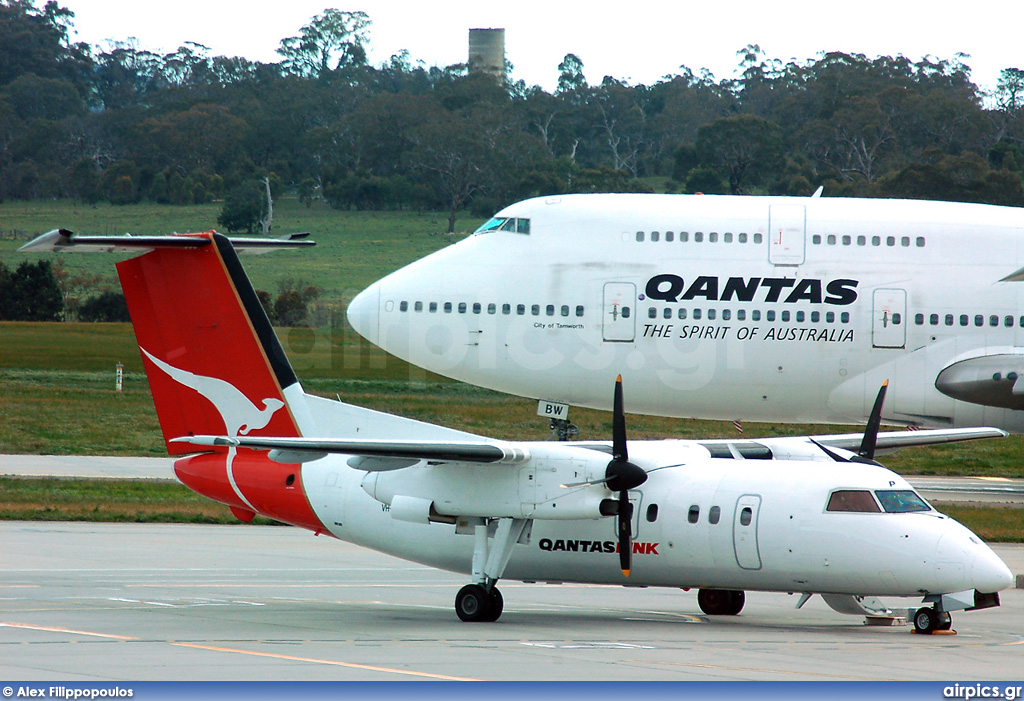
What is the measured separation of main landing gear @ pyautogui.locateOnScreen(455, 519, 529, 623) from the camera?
1591cm

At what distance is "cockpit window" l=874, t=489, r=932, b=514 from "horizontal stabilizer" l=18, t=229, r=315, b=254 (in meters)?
8.53

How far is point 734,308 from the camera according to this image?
25.2 metres

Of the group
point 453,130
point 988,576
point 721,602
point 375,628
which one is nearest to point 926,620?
point 988,576

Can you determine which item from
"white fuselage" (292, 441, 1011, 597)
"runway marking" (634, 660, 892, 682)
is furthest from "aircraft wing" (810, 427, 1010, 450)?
"runway marking" (634, 660, 892, 682)

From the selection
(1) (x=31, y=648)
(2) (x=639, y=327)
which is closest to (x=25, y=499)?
(2) (x=639, y=327)

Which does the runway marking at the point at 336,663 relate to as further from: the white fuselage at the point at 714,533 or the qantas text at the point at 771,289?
the qantas text at the point at 771,289

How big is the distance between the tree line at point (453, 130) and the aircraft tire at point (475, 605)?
68620 millimetres

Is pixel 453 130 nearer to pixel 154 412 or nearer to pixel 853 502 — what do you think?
pixel 154 412

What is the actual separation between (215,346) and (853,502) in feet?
30.1

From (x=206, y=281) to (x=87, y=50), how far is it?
149m

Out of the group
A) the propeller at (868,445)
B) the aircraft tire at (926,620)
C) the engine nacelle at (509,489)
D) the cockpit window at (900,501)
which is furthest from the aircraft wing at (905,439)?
the engine nacelle at (509,489)

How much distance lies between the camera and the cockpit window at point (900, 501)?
1530 cm

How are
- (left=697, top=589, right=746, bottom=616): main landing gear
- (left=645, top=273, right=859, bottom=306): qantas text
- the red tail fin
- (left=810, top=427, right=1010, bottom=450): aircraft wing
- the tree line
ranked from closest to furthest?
(left=697, top=589, right=746, bottom=616): main landing gear, the red tail fin, (left=810, top=427, right=1010, bottom=450): aircraft wing, (left=645, top=273, right=859, bottom=306): qantas text, the tree line

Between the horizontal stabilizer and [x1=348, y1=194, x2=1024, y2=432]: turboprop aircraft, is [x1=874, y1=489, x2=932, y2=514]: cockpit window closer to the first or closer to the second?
the horizontal stabilizer
